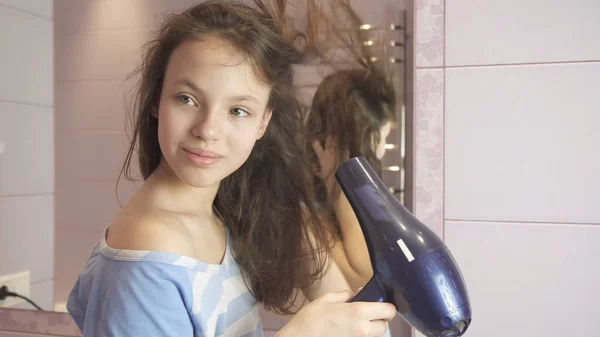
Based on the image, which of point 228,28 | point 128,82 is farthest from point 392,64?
point 128,82

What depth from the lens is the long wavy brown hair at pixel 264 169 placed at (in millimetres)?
789

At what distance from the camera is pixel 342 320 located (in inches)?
25.5

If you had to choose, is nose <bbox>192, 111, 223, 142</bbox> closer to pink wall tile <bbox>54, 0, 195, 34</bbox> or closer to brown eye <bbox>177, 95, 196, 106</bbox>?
brown eye <bbox>177, 95, 196, 106</bbox>

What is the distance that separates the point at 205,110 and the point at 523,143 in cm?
62

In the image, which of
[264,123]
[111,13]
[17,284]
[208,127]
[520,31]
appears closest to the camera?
[208,127]

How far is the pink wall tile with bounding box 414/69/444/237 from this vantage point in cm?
108

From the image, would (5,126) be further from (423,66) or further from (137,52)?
(423,66)

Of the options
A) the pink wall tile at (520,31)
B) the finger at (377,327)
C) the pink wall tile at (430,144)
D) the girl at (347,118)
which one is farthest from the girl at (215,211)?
the pink wall tile at (520,31)

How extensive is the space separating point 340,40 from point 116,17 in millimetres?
474

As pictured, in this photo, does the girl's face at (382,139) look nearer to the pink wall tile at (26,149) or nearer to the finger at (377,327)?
the finger at (377,327)

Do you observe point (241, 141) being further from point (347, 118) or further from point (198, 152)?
point (347, 118)

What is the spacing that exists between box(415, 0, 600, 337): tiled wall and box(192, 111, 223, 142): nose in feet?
1.58

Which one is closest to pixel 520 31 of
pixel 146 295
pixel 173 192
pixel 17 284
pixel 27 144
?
pixel 173 192

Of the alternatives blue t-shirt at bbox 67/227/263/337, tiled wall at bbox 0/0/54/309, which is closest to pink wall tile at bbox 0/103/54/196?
tiled wall at bbox 0/0/54/309
